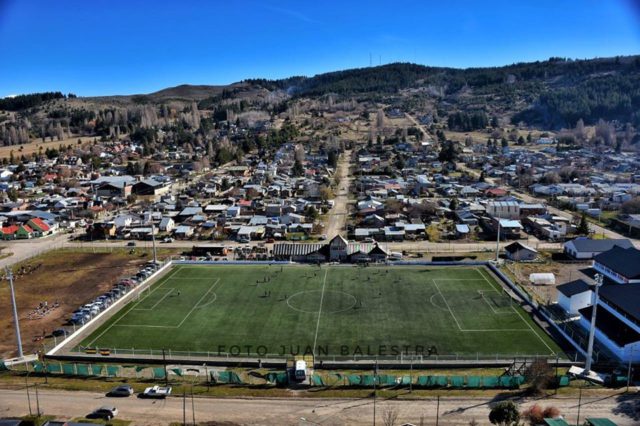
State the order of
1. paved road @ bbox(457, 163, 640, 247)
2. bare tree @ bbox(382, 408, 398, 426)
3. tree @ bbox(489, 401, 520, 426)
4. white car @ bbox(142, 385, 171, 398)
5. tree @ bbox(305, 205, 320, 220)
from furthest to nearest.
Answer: tree @ bbox(305, 205, 320, 220), paved road @ bbox(457, 163, 640, 247), white car @ bbox(142, 385, 171, 398), bare tree @ bbox(382, 408, 398, 426), tree @ bbox(489, 401, 520, 426)

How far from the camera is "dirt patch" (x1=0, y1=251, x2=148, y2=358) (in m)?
29.4

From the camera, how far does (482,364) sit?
23.8 m

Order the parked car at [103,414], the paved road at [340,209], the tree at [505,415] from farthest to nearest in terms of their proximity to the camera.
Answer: the paved road at [340,209], the parked car at [103,414], the tree at [505,415]

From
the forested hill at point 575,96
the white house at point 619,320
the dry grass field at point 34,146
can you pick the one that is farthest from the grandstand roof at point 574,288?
the forested hill at point 575,96

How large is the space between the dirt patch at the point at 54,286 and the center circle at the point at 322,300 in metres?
15.0

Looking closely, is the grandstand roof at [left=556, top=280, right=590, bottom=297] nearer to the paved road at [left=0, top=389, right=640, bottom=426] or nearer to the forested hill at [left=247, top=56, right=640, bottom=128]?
the paved road at [left=0, top=389, right=640, bottom=426]

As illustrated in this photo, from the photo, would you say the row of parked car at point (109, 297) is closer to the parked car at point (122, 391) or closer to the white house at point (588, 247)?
the parked car at point (122, 391)

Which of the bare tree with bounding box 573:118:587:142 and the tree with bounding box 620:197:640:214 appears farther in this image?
the bare tree with bounding box 573:118:587:142

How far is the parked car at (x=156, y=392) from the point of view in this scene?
21406 millimetres

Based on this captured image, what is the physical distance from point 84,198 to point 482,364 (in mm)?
64096

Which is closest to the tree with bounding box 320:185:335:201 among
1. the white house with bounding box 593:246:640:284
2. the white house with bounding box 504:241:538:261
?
the white house with bounding box 504:241:538:261

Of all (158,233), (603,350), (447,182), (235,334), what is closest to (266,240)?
(158,233)

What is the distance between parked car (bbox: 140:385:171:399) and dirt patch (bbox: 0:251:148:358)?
31.4 feet

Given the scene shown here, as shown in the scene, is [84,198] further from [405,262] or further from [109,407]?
[109,407]
